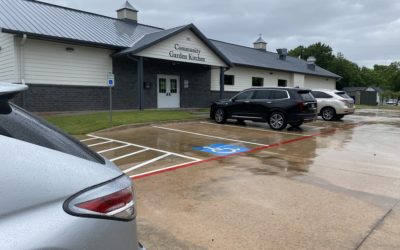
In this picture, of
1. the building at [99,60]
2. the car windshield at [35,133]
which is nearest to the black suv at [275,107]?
the building at [99,60]

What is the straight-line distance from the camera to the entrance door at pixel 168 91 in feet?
70.5

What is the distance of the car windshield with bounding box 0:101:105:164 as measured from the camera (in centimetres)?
181

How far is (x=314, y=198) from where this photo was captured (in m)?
5.24

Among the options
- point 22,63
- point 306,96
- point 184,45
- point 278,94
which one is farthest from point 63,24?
point 306,96

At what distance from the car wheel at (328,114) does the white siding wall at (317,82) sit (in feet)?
55.2

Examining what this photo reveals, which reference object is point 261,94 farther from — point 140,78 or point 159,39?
point 159,39

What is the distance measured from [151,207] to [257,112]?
10.3 meters

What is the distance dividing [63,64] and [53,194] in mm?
16384

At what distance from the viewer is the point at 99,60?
18109mm

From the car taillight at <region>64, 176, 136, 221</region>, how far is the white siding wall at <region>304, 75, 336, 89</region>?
35.2 meters

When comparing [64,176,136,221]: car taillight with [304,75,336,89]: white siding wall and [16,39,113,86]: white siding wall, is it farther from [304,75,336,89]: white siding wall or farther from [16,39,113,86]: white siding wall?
[304,75,336,89]: white siding wall

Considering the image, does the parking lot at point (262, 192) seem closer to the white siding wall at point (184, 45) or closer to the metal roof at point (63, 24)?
the metal roof at point (63, 24)

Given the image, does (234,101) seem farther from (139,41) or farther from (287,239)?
(287,239)

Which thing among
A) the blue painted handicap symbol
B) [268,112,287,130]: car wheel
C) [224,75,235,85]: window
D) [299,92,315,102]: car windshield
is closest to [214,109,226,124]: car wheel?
[268,112,287,130]: car wheel
